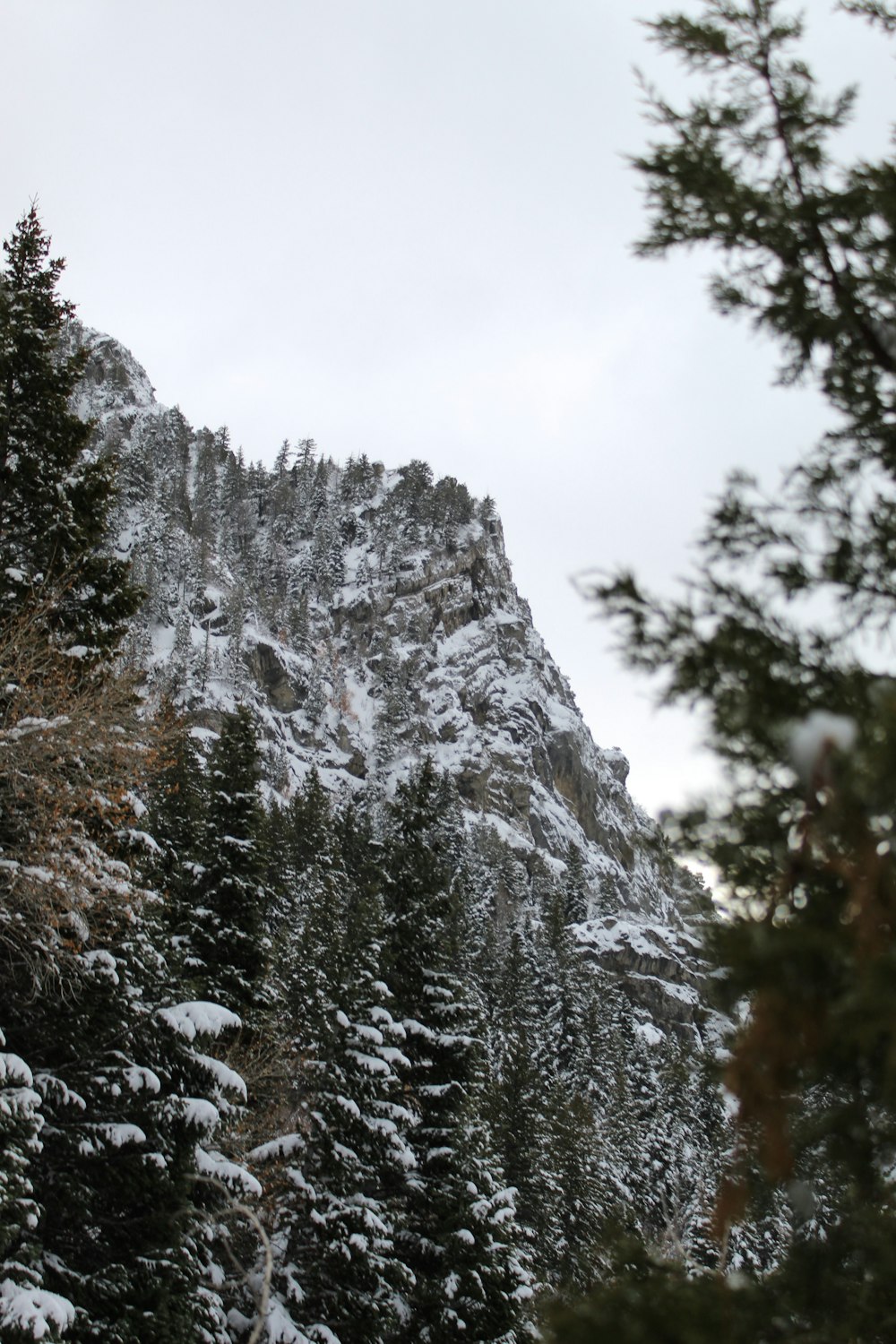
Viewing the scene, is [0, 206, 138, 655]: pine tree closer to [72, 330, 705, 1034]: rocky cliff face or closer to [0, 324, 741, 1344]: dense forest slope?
[0, 324, 741, 1344]: dense forest slope

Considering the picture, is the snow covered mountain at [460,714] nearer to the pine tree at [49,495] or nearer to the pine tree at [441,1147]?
the pine tree at [441,1147]

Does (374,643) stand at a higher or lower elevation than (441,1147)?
higher

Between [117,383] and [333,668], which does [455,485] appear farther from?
[117,383]

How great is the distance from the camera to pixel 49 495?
13516 millimetres

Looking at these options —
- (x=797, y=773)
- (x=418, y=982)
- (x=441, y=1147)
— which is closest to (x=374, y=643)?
(x=418, y=982)

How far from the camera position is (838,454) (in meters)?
6.09

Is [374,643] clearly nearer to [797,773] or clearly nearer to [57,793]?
[57,793]

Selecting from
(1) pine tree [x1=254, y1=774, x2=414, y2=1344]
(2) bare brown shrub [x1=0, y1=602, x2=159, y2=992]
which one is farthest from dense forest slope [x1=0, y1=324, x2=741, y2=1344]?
(2) bare brown shrub [x1=0, y1=602, x2=159, y2=992]

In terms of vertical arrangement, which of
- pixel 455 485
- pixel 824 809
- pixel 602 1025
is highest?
pixel 455 485

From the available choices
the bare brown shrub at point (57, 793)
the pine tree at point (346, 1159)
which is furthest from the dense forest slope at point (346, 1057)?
the bare brown shrub at point (57, 793)

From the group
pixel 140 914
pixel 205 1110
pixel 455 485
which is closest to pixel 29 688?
pixel 140 914

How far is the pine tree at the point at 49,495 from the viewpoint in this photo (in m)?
13.4

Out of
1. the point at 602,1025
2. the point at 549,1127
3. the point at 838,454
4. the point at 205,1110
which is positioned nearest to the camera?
the point at 838,454

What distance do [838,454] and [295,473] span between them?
→ 184263mm
